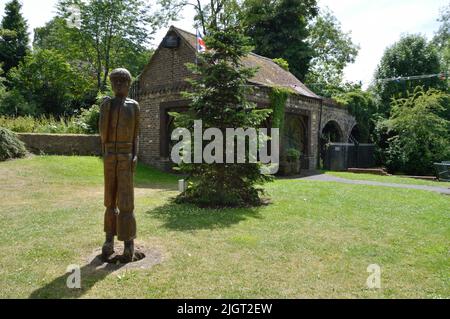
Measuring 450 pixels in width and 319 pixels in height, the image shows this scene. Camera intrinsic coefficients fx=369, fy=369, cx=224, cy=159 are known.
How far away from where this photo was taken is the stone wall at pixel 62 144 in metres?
14.9

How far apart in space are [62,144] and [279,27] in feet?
61.3

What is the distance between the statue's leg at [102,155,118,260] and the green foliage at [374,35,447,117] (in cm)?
2424

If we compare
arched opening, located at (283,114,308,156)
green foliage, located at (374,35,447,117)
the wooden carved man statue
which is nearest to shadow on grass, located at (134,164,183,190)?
the wooden carved man statue

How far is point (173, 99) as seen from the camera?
15016 millimetres

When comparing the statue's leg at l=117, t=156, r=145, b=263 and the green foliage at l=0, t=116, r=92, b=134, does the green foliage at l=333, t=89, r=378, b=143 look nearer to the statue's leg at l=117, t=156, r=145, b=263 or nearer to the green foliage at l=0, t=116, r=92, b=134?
the green foliage at l=0, t=116, r=92, b=134

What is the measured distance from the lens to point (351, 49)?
3788 centimetres

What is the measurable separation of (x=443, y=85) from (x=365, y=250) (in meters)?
25.1

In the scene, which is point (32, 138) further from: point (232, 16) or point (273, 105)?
point (232, 16)

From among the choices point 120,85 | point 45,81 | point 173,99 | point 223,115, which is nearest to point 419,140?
point 173,99

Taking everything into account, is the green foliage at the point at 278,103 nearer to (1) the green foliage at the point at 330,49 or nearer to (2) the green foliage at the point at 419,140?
(2) the green foliage at the point at 419,140

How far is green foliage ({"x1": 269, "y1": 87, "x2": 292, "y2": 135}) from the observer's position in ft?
51.8

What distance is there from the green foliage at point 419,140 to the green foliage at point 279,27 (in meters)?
10.00

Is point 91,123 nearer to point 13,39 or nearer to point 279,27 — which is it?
point 279,27

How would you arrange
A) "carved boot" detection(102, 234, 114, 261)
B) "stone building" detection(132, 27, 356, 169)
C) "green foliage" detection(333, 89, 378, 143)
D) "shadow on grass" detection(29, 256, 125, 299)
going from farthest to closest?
1. "green foliage" detection(333, 89, 378, 143)
2. "stone building" detection(132, 27, 356, 169)
3. "carved boot" detection(102, 234, 114, 261)
4. "shadow on grass" detection(29, 256, 125, 299)
